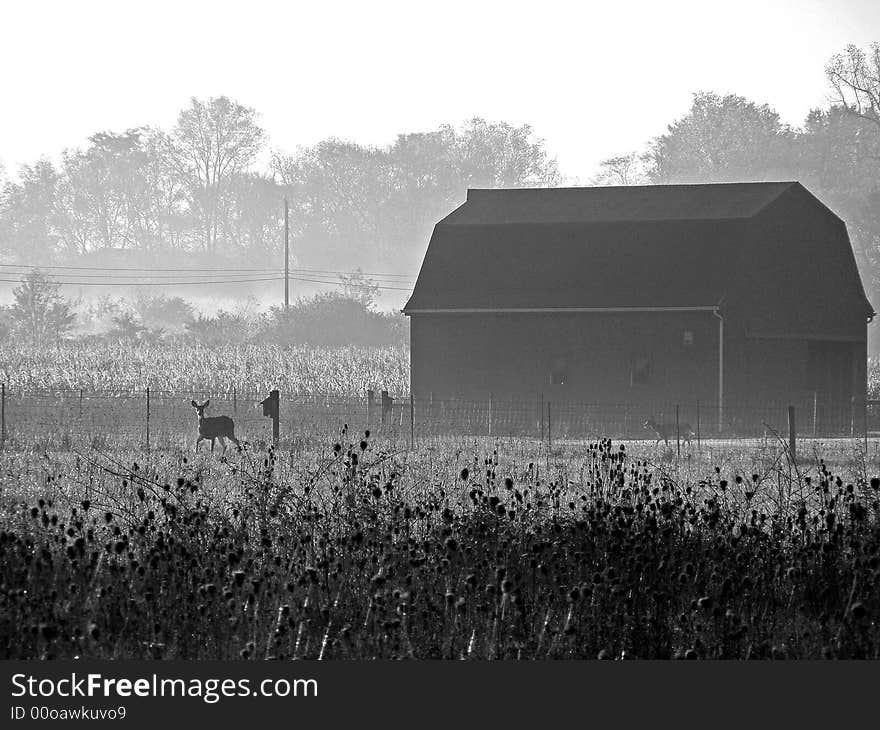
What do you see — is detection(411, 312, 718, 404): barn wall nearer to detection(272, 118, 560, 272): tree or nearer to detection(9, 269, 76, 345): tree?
detection(9, 269, 76, 345): tree

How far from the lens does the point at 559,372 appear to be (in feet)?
117

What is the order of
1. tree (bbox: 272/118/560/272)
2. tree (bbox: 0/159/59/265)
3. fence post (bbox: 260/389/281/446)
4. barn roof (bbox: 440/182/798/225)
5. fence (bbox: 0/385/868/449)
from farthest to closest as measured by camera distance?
tree (bbox: 0/159/59/265) < tree (bbox: 272/118/560/272) < barn roof (bbox: 440/182/798/225) < fence (bbox: 0/385/868/449) < fence post (bbox: 260/389/281/446)

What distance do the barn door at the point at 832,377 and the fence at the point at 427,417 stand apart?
12 cm

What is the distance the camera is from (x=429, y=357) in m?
36.6

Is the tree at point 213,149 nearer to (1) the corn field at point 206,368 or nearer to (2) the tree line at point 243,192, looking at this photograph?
(2) the tree line at point 243,192

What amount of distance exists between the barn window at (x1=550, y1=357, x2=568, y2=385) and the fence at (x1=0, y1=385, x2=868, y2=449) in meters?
0.66

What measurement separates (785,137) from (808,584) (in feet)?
241

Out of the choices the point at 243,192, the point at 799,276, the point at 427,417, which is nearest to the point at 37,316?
the point at 243,192

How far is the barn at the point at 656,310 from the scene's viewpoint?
34812mm

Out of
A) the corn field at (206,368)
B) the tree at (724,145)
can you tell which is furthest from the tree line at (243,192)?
the corn field at (206,368)

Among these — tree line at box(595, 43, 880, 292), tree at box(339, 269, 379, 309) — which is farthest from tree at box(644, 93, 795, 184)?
tree at box(339, 269, 379, 309)

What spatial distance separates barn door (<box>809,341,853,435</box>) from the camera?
34875 millimetres

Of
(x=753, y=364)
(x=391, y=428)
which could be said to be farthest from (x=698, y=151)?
(x=391, y=428)

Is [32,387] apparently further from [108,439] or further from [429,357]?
[108,439]
